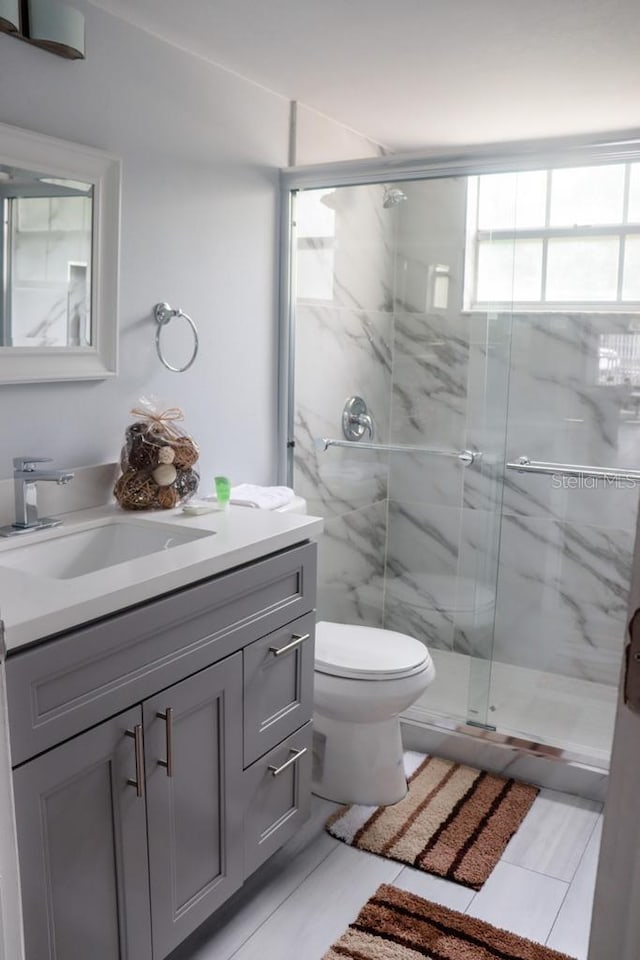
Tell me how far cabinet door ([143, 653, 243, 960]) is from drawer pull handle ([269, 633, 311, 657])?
13cm

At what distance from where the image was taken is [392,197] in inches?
114

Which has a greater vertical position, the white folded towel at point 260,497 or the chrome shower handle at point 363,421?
the chrome shower handle at point 363,421

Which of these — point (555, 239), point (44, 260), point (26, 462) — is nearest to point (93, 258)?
point (44, 260)

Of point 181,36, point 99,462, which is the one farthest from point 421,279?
point 99,462

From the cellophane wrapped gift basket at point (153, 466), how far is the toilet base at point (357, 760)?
2.63ft

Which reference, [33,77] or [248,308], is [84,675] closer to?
[33,77]

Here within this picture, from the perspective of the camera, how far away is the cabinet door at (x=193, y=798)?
5.39 ft

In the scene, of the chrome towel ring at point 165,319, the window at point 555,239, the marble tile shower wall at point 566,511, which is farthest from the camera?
the marble tile shower wall at point 566,511

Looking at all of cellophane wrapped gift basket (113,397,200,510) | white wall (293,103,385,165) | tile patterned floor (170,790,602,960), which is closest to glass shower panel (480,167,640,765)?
tile patterned floor (170,790,602,960)

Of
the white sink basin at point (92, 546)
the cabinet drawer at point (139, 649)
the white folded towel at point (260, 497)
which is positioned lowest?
the cabinet drawer at point (139, 649)

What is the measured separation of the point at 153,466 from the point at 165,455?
4 cm

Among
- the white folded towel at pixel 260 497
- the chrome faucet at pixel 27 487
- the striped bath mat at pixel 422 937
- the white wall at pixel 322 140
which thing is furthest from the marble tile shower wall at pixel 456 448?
the chrome faucet at pixel 27 487

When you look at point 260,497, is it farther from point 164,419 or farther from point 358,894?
point 358,894

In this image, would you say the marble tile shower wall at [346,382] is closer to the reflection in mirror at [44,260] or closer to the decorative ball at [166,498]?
the decorative ball at [166,498]
